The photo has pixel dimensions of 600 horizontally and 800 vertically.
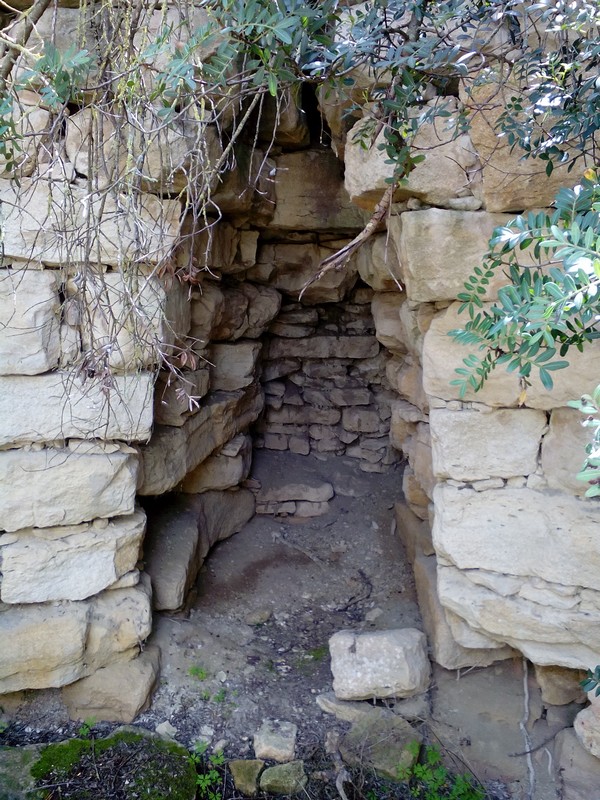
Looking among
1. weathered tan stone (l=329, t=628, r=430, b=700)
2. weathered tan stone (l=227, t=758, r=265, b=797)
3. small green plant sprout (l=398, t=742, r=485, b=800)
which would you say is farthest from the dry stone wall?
weathered tan stone (l=227, t=758, r=265, b=797)

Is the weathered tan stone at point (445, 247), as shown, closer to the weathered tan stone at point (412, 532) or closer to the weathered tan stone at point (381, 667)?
the weathered tan stone at point (381, 667)

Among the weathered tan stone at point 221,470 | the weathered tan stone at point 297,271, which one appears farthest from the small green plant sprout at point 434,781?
the weathered tan stone at point 297,271

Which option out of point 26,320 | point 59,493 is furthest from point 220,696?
point 26,320

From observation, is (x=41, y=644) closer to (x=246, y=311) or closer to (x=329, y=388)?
(x=246, y=311)

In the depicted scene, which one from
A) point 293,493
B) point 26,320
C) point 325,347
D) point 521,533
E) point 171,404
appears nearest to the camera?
point 521,533

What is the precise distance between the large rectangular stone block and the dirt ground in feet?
2.29

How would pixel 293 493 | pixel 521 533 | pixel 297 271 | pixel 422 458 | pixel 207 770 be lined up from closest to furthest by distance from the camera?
pixel 521 533 → pixel 207 770 → pixel 422 458 → pixel 297 271 → pixel 293 493

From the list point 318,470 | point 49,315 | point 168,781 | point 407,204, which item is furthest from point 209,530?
point 407,204

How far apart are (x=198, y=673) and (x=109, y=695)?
16.2 inches

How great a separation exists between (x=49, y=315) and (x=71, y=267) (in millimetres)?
209

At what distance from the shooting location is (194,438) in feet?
11.5

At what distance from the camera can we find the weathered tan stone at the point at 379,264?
3107 mm

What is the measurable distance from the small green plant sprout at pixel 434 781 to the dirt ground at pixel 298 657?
71mm

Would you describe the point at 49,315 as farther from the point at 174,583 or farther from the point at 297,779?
the point at 297,779
